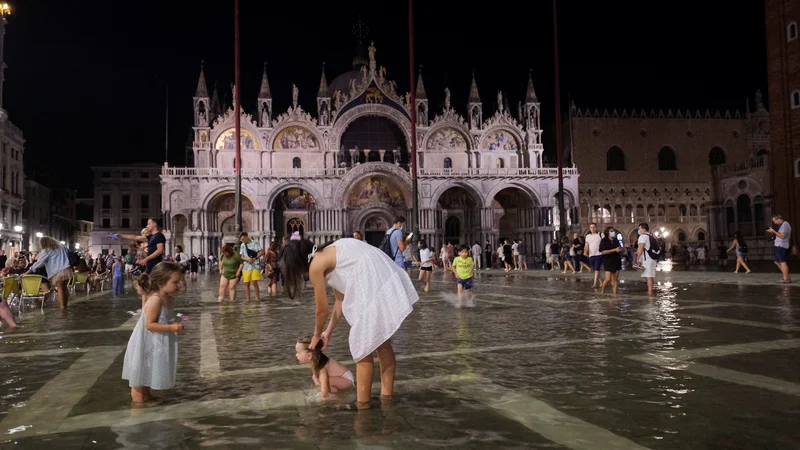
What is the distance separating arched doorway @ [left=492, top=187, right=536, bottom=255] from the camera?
48.8 metres

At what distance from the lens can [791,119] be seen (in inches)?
1351

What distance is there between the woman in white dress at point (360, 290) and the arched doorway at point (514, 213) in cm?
4496

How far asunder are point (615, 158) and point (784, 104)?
2178 centimetres

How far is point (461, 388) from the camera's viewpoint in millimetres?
4910

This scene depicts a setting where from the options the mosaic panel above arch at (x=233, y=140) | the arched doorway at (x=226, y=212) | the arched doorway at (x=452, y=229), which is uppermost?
the mosaic panel above arch at (x=233, y=140)

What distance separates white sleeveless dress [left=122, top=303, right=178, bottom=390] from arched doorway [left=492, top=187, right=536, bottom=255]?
1766 inches

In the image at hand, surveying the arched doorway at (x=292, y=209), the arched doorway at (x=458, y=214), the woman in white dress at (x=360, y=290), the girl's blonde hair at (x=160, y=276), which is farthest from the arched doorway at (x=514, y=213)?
the woman in white dress at (x=360, y=290)

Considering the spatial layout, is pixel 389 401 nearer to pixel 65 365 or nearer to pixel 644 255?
pixel 65 365

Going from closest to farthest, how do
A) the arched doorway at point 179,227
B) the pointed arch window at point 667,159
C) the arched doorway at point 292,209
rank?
1. the arched doorway at point 179,227
2. the arched doorway at point 292,209
3. the pointed arch window at point 667,159

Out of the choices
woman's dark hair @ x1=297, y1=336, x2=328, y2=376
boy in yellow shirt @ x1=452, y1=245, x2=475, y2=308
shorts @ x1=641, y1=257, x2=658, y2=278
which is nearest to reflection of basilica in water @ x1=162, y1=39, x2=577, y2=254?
shorts @ x1=641, y1=257, x2=658, y2=278

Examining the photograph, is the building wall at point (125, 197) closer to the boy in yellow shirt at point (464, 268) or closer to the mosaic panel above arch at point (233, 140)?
the mosaic panel above arch at point (233, 140)

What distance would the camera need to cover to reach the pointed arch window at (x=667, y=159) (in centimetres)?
5684

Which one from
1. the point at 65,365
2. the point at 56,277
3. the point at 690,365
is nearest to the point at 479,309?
the point at 690,365

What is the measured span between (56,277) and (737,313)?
1256 centimetres
